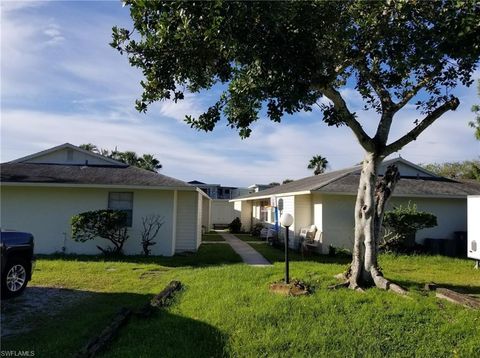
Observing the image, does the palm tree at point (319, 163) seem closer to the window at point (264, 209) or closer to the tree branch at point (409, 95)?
the window at point (264, 209)

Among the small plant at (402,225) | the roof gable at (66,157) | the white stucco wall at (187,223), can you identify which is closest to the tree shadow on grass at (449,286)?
the small plant at (402,225)

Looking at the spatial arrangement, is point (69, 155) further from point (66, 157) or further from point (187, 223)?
point (187, 223)

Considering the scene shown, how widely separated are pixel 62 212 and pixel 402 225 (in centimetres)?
1216

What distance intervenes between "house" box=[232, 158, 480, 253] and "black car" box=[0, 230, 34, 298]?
10.4 metres

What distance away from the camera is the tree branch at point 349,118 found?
8.48 metres

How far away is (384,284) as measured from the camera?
852 centimetres

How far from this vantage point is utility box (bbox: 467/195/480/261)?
46.3 ft

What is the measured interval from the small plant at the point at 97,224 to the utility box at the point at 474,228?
37.6 feet

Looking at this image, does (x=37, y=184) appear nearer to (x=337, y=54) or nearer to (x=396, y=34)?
(x=337, y=54)

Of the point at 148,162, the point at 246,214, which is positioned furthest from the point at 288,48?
the point at 148,162

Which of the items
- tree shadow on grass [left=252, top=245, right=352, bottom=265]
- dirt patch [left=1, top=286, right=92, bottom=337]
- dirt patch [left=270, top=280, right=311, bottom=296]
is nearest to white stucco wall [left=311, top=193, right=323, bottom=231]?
tree shadow on grass [left=252, top=245, right=352, bottom=265]

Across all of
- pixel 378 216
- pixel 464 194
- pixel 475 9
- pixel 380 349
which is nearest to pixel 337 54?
pixel 475 9

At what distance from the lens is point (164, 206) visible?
1611 centimetres

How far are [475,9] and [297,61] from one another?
2.64 m
